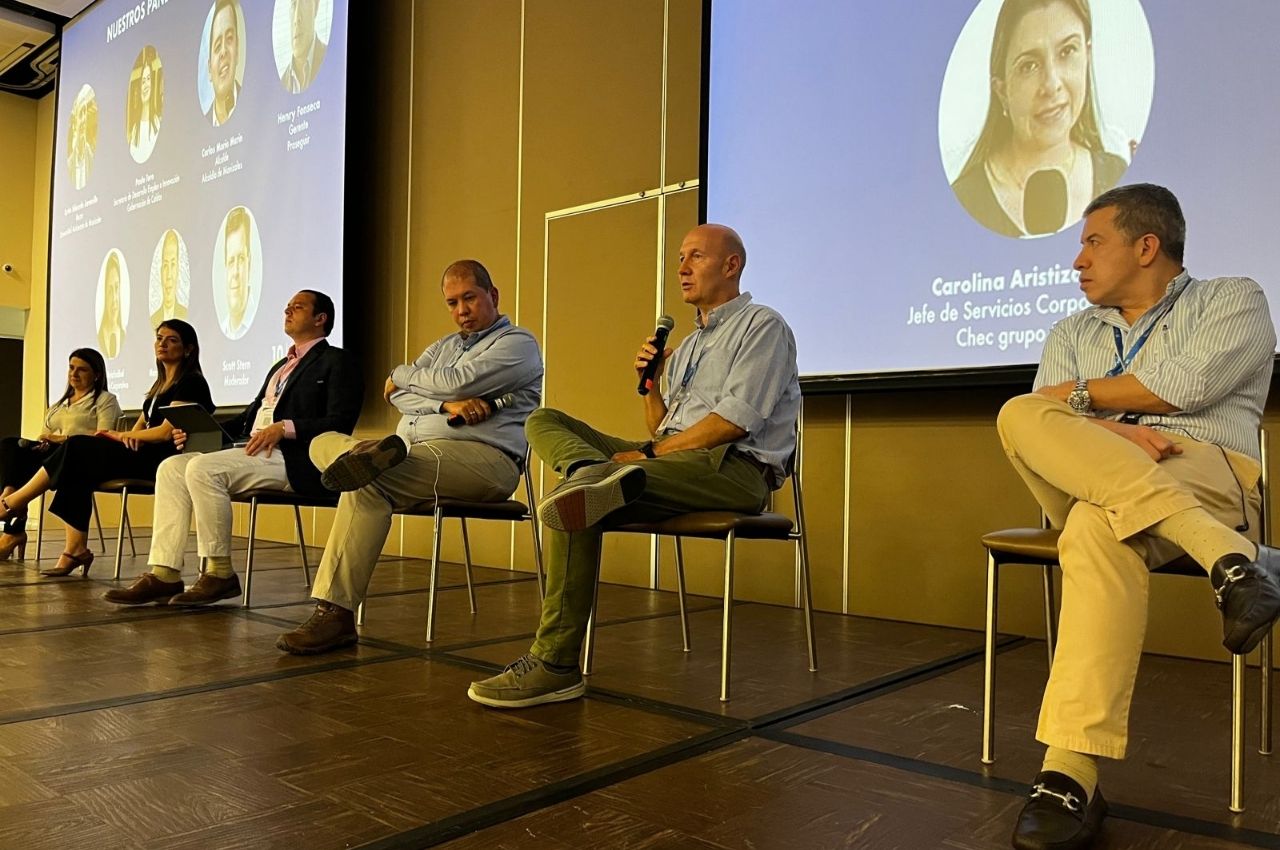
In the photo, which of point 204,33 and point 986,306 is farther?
point 204,33

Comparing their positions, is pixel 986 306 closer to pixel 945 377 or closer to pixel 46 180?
pixel 945 377

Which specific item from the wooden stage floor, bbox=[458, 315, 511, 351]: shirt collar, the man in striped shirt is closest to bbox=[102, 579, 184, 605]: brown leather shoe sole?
the wooden stage floor

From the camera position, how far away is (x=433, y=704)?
209cm

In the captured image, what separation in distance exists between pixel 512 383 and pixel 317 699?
3.71 feet

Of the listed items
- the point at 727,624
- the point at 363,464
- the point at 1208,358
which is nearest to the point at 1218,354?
the point at 1208,358

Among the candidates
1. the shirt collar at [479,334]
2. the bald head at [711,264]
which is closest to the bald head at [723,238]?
the bald head at [711,264]

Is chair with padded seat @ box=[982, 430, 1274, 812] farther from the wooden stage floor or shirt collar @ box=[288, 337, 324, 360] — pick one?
shirt collar @ box=[288, 337, 324, 360]

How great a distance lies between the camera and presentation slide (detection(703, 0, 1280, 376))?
2.51 meters

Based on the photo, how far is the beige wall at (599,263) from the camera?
3.20m

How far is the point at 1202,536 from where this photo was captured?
139cm

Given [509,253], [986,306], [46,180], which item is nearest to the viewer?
[986,306]

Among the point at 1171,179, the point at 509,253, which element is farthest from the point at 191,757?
the point at 509,253

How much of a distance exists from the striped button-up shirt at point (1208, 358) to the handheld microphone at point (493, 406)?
5.63ft

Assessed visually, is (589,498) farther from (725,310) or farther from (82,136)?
(82,136)
